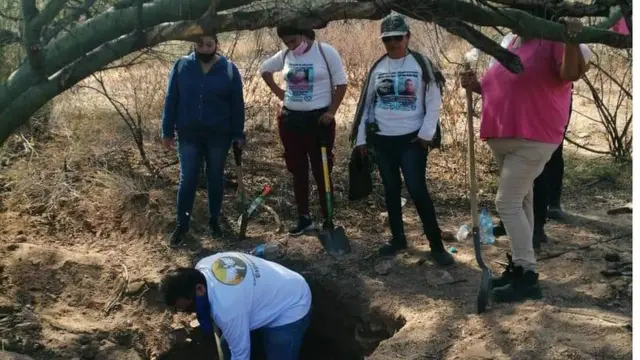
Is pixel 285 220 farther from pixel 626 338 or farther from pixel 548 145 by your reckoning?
pixel 626 338

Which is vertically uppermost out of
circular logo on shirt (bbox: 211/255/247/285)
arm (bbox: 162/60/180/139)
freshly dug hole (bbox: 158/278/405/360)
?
arm (bbox: 162/60/180/139)

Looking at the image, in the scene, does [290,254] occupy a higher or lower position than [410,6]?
lower

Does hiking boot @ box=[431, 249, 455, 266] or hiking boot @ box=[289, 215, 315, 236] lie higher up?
Result: hiking boot @ box=[289, 215, 315, 236]

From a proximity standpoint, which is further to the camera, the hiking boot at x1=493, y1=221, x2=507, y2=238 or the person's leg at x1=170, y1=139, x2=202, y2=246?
the hiking boot at x1=493, y1=221, x2=507, y2=238

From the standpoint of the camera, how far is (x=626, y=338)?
4016mm

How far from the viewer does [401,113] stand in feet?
16.7

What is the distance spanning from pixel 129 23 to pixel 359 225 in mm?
3029

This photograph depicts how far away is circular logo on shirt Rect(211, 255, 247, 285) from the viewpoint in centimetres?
442

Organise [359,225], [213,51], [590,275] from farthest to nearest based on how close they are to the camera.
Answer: [359,225] < [213,51] < [590,275]

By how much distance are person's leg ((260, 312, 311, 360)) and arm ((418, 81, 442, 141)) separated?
1407mm

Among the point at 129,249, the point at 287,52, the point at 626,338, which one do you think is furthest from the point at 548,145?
the point at 129,249

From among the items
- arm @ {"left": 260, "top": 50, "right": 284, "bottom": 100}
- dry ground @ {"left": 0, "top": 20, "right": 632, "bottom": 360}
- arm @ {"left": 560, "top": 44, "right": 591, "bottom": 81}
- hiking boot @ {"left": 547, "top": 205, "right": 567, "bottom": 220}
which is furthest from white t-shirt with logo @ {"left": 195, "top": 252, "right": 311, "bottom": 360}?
hiking boot @ {"left": 547, "top": 205, "right": 567, "bottom": 220}

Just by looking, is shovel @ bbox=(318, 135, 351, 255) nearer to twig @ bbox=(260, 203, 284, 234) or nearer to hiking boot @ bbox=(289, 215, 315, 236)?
hiking boot @ bbox=(289, 215, 315, 236)

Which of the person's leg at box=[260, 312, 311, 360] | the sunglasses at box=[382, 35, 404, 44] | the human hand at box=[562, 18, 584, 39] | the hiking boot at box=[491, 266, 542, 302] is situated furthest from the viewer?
the sunglasses at box=[382, 35, 404, 44]
